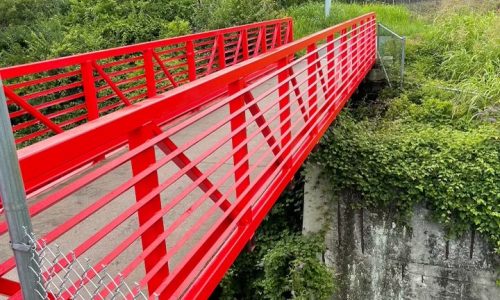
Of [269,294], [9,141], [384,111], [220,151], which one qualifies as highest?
[9,141]

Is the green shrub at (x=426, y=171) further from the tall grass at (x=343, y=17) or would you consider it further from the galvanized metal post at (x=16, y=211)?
the tall grass at (x=343, y=17)

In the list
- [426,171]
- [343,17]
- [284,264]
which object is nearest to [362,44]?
[426,171]

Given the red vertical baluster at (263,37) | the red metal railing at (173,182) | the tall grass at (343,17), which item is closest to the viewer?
the red metal railing at (173,182)

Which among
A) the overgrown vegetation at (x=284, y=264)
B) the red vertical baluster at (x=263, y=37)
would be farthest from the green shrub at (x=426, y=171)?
the red vertical baluster at (x=263, y=37)

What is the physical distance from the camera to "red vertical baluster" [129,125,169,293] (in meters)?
2.21

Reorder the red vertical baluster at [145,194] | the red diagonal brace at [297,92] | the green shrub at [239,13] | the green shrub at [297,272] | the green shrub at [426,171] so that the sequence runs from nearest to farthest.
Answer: the red vertical baluster at [145,194] < the red diagonal brace at [297,92] < the green shrub at [426,171] < the green shrub at [297,272] < the green shrub at [239,13]

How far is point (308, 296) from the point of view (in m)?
6.52

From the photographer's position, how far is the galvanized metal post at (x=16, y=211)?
1205 mm

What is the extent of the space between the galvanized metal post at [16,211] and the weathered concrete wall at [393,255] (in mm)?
5937

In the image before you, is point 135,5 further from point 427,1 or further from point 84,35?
point 427,1

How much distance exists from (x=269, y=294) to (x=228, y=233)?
13.5 feet

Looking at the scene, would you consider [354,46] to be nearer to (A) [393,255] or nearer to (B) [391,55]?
(B) [391,55]

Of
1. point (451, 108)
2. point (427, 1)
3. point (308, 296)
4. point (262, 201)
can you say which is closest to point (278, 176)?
Result: point (262, 201)

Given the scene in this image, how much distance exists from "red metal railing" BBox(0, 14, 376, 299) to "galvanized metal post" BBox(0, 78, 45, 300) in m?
0.18
